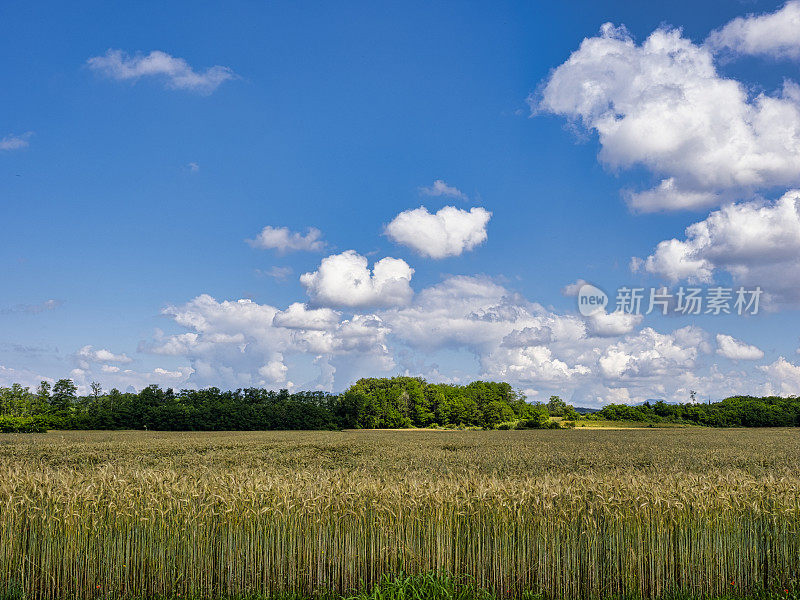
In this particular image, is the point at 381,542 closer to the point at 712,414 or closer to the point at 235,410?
the point at 235,410

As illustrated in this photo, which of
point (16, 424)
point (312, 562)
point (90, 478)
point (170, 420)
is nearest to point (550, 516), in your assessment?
point (312, 562)

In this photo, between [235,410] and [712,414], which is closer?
[235,410]

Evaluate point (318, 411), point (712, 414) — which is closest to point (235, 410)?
point (318, 411)

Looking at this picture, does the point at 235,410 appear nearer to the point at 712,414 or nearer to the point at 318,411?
the point at 318,411

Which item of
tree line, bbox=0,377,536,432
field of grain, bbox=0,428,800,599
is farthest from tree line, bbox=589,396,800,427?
field of grain, bbox=0,428,800,599

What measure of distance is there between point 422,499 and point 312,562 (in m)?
2.19

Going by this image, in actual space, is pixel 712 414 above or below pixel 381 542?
below

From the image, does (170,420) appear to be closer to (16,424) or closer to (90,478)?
(16,424)

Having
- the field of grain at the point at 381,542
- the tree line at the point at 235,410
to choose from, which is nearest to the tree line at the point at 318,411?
the tree line at the point at 235,410

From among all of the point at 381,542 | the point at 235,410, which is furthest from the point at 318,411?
the point at 381,542

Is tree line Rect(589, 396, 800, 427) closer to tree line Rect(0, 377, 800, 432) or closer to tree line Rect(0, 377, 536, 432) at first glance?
tree line Rect(0, 377, 800, 432)

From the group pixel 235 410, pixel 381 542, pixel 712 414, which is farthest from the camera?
pixel 712 414

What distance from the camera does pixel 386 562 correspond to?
9.38 metres

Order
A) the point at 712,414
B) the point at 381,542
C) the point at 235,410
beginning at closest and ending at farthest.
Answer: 1. the point at 381,542
2. the point at 235,410
3. the point at 712,414
